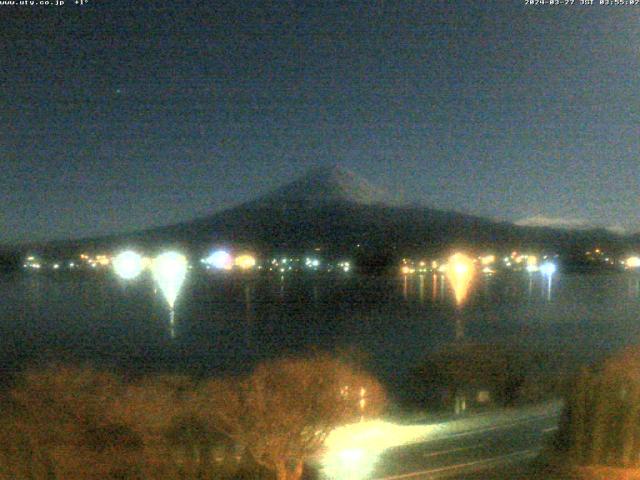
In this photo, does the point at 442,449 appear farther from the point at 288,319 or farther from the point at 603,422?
the point at 288,319

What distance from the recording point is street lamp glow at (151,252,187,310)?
31697mm

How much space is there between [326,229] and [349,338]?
2933 cm

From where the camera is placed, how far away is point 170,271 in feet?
129

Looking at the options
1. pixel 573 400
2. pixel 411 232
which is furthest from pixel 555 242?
pixel 573 400

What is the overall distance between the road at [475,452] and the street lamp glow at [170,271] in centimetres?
2162

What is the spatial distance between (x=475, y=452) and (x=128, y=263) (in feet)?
119

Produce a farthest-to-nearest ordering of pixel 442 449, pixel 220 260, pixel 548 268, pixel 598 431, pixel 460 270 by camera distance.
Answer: pixel 460 270
pixel 548 268
pixel 220 260
pixel 442 449
pixel 598 431

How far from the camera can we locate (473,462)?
273 inches

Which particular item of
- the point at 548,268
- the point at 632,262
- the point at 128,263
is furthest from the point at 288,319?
the point at 548,268

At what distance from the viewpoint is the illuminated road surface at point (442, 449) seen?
21.8 feet

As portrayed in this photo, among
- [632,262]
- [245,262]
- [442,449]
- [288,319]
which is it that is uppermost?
[245,262]

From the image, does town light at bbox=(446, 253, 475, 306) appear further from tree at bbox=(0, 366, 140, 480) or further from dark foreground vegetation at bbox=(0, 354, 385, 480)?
tree at bbox=(0, 366, 140, 480)

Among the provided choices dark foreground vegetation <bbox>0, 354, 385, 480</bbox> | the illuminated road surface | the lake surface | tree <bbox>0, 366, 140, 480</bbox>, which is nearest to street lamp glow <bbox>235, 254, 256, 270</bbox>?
the lake surface

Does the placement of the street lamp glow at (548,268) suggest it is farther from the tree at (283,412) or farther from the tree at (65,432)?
the tree at (65,432)
